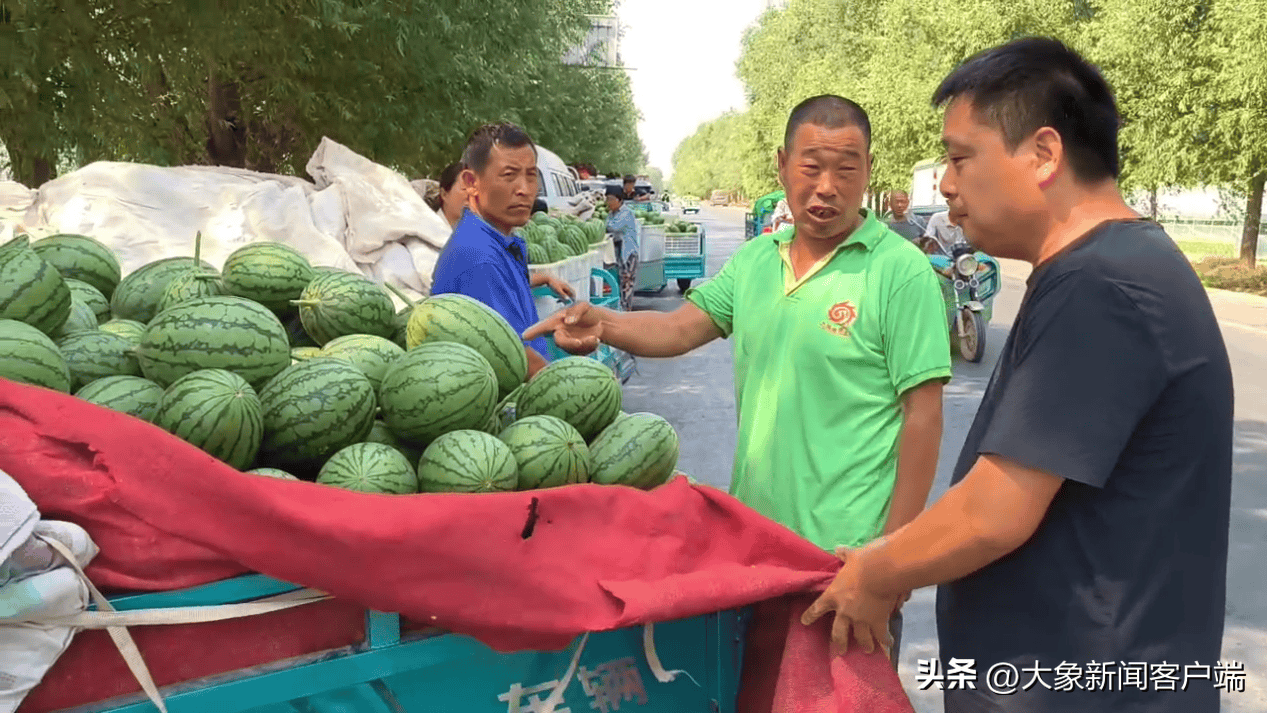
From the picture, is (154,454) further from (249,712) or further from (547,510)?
(547,510)

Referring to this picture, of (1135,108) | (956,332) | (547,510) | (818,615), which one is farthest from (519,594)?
(1135,108)

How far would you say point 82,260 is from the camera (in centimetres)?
311

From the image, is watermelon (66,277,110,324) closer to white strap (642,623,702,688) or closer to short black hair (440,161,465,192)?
white strap (642,623,702,688)

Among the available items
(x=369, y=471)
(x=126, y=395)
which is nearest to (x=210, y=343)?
(x=126, y=395)

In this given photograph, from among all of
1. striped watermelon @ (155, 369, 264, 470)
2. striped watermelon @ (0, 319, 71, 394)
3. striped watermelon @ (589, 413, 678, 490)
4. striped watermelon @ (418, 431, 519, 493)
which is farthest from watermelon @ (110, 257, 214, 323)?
striped watermelon @ (589, 413, 678, 490)

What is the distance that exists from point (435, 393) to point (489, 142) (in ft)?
6.29

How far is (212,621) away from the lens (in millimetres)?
1759

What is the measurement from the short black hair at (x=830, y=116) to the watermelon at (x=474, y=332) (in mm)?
978

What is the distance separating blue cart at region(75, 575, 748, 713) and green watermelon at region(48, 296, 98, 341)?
3.59 feet

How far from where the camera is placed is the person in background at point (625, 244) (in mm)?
15773

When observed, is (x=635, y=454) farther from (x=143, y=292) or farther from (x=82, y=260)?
(x=82, y=260)

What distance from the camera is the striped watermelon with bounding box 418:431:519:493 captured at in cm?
217

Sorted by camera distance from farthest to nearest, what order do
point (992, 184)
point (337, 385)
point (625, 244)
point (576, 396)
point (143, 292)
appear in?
point (625, 244), point (143, 292), point (576, 396), point (337, 385), point (992, 184)

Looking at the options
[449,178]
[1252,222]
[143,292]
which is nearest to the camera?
[143,292]
